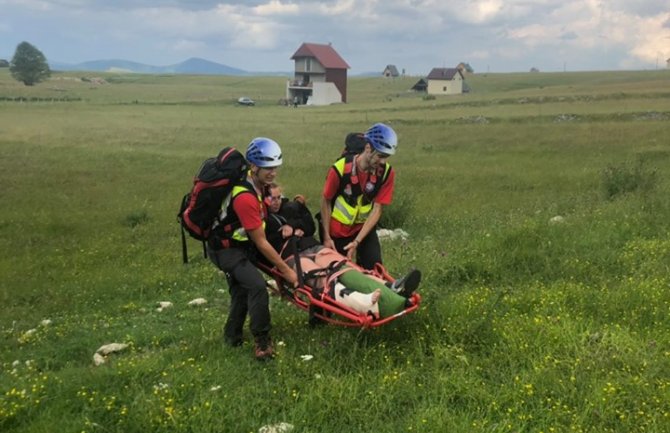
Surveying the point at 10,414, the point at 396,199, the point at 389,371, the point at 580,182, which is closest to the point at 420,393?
the point at 389,371

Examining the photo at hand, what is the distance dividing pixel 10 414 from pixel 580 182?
1691 centimetres

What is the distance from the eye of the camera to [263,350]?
18.5 ft

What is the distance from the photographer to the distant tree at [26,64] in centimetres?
10988

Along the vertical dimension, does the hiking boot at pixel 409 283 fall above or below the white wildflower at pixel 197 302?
above

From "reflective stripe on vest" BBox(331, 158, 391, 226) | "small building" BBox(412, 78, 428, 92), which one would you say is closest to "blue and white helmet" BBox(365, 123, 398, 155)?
"reflective stripe on vest" BBox(331, 158, 391, 226)

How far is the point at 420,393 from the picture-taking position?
15.9 ft

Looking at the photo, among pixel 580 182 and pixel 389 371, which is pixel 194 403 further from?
pixel 580 182

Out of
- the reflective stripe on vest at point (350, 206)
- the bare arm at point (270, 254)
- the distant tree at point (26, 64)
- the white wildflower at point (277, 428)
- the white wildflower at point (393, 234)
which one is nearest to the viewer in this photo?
the white wildflower at point (277, 428)

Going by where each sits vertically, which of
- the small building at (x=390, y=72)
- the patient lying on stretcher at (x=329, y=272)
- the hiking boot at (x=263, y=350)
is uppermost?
the small building at (x=390, y=72)

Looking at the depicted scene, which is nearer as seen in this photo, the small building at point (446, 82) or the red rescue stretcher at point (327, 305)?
the red rescue stretcher at point (327, 305)

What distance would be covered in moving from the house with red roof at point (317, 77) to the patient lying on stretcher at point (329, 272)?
82.2 m

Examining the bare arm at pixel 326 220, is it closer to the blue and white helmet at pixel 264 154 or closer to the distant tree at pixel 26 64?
the blue and white helmet at pixel 264 154

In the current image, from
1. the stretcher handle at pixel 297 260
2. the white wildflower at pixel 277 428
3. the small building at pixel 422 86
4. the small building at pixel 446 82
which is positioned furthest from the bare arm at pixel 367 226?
the small building at pixel 422 86

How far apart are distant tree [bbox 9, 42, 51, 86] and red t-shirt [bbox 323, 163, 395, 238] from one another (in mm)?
122306
